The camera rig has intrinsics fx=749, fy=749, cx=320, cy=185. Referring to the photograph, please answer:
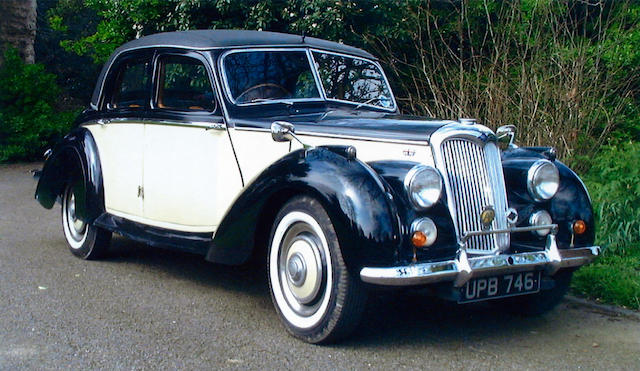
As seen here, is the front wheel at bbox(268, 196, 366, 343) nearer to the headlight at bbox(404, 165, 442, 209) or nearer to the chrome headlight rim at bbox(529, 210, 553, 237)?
the headlight at bbox(404, 165, 442, 209)

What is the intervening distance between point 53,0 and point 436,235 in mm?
17257

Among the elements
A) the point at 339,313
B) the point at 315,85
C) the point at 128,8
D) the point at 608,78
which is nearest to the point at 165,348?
the point at 339,313

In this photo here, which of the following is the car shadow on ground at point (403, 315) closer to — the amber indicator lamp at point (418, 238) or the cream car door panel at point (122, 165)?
the amber indicator lamp at point (418, 238)

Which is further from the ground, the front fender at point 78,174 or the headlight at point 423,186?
the headlight at point 423,186

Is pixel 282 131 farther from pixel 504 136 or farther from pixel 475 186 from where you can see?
pixel 504 136

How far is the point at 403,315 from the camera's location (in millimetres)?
4887

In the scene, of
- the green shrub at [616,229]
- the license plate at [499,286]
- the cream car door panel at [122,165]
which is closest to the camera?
the license plate at [499,286]

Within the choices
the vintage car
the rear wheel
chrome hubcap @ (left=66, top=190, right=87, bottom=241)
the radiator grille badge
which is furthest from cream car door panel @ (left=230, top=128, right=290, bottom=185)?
chrome hubcap @ (left=66, top=190, right=87, bottom=241)

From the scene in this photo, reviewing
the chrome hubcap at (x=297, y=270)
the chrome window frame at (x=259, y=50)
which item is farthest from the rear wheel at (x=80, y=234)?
the chrome hubcap at (x=297, y=270)

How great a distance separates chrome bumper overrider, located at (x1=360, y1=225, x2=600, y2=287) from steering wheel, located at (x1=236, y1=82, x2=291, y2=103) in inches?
75.0

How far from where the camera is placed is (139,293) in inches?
211

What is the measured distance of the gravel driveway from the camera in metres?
3.96

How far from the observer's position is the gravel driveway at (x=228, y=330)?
13.0ft

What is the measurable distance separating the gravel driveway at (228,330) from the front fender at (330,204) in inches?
21.0
